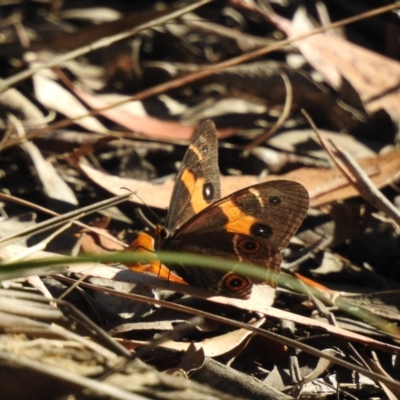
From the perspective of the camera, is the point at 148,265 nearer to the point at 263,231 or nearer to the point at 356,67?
the point at 263,231

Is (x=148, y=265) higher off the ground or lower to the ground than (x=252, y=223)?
lower

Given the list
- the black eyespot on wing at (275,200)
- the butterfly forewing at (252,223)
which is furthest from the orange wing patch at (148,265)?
the black eyespot on wing at (275,200)

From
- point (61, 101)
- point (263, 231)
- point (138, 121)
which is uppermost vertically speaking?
point (61, 101)

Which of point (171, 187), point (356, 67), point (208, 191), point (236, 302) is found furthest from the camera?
point (356, 67)

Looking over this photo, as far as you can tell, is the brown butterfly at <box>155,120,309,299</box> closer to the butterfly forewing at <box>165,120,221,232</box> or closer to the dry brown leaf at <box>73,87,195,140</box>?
the butterfly forewing at <box>165,120,221,232</box>

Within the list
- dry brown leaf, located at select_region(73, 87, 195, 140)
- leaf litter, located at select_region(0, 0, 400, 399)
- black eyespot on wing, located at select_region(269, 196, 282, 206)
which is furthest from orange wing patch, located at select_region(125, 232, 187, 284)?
dry brown leaf, located at select_region(73, 87, 195, 140)

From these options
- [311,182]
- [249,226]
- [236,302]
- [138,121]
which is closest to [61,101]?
[138,121]

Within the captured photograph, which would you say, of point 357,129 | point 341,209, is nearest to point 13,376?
point 341,209

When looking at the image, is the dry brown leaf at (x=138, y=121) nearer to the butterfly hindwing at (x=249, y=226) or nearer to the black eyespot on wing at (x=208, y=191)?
the black eyespot on wing at (x=208, y=191)
